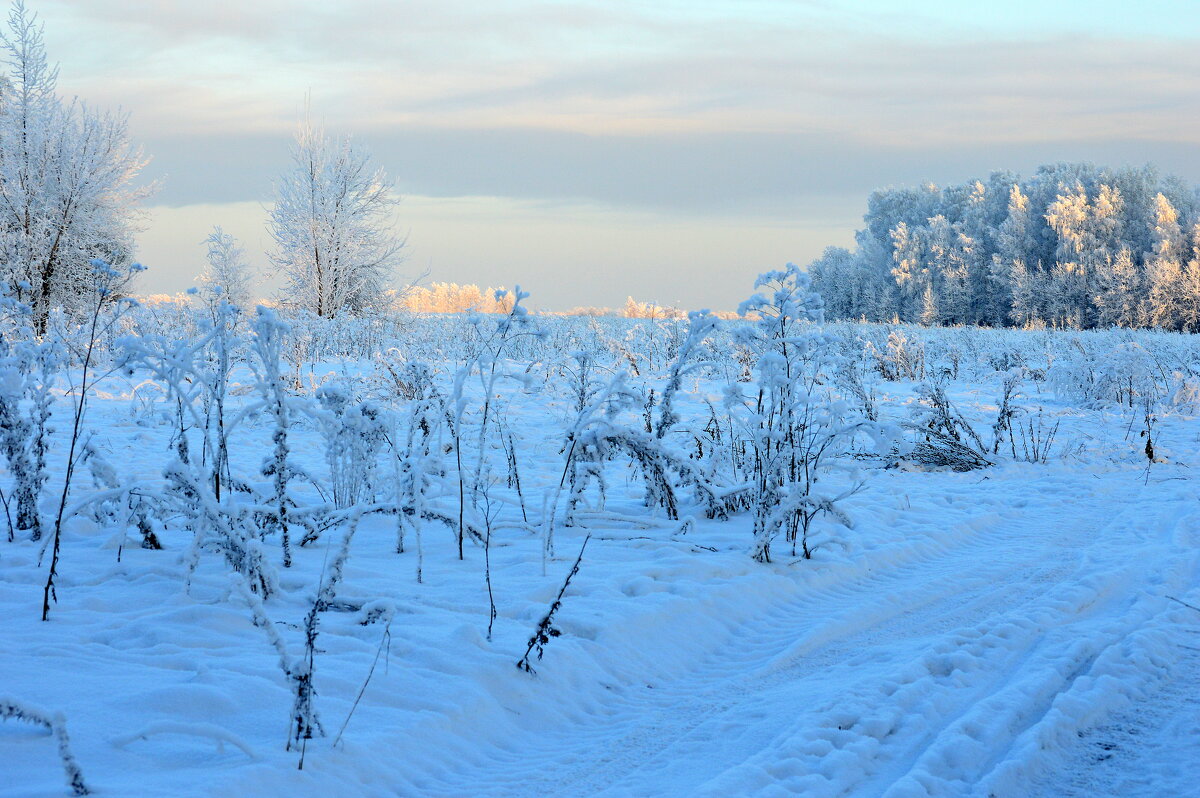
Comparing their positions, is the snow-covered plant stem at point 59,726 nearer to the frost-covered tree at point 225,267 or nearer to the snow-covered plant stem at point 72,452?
the snow-covered plant stem at point 72,452

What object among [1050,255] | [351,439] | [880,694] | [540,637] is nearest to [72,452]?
[351,439]

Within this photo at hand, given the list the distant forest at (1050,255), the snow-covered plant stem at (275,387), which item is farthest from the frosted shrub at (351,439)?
the distant forest at (1050,255)

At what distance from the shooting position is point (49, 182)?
840 inches

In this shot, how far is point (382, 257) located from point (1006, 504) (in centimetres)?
2316

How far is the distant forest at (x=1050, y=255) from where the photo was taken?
37.8m

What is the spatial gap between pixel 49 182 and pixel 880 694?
943 inches

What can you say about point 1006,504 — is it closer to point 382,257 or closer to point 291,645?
point 291,645

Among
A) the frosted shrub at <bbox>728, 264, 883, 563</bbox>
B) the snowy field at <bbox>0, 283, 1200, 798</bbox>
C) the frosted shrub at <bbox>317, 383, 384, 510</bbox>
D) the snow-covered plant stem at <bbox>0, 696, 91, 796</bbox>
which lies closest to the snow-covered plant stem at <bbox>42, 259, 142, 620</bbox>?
the snowy field at <bbox>0, 283, 1200, 798</bbox>

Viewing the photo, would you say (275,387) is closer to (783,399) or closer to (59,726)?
(59,726)

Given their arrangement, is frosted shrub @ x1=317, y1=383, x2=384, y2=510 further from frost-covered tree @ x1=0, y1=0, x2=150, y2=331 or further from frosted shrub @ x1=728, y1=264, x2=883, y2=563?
frost-covered tree @ x1=0, y1=0, x2=150, y2=331

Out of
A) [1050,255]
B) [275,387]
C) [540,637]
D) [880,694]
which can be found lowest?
[880,694]

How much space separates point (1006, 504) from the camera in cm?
719

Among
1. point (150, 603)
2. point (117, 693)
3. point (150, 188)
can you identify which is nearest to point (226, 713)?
point (117, 693)

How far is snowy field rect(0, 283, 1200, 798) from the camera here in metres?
2.71
